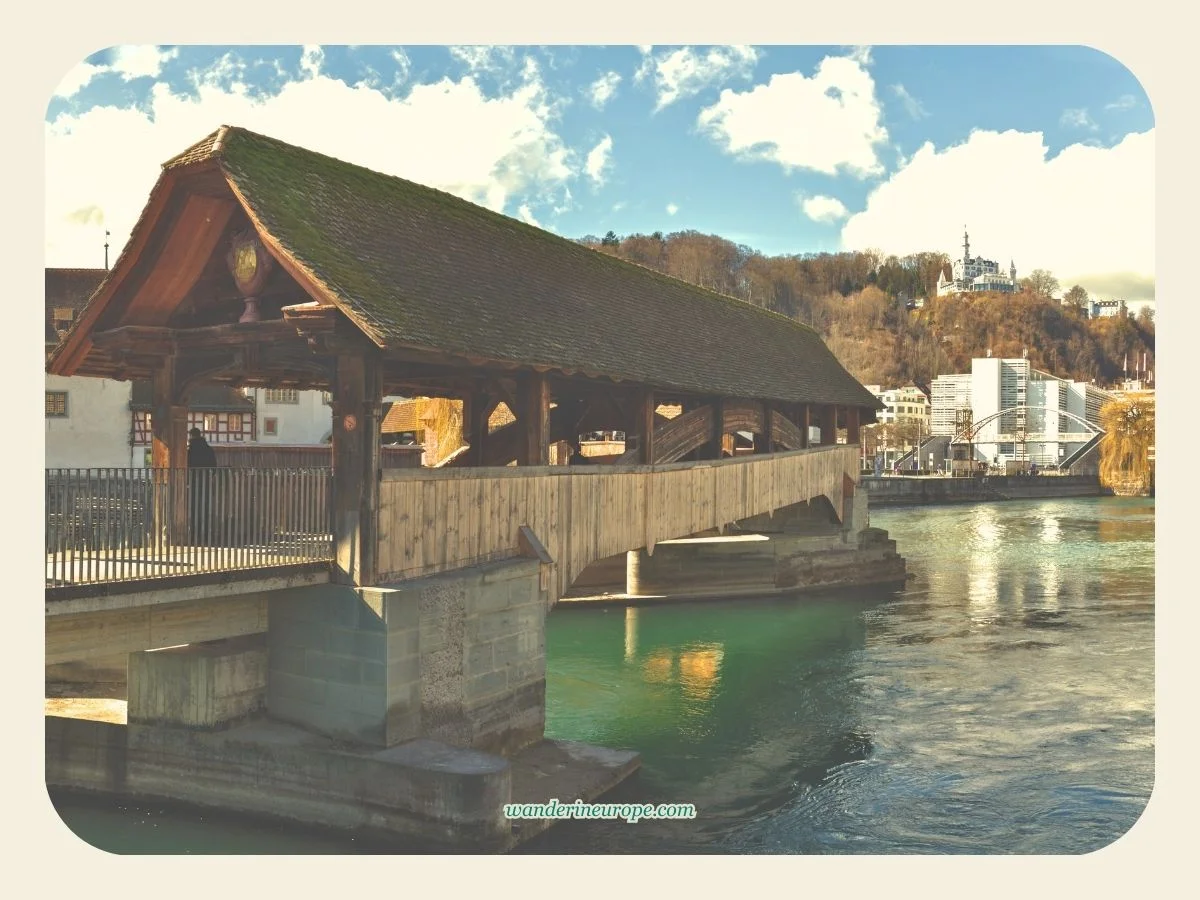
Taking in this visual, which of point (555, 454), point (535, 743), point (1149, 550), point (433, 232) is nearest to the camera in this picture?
point (535, 743)

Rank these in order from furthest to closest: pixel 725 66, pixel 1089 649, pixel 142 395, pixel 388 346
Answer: pixel 1089 649
pixel 142 395
pixel 725 66
pixel 388 346

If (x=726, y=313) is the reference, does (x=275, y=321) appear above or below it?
below

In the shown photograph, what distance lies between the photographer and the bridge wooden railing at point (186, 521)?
8.37 metres

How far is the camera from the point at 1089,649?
63.0 feet

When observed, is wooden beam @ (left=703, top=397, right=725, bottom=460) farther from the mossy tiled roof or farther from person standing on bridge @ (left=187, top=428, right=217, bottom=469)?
person standing on bridge @ (left=187, top=428, right=217, bottom=469)

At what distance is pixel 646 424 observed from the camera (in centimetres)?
1462

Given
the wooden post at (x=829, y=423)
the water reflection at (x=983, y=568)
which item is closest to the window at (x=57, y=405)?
the wooden post at (x=829, y=423)

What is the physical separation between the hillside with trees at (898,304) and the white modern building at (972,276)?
0.27 metres

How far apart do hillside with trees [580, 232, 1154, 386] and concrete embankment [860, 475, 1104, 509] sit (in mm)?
31026

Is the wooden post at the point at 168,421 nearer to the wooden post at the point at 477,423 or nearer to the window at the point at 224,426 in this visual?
the wooden post at the point at 477,423

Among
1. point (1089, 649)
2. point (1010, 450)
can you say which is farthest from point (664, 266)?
point (1010, 450)

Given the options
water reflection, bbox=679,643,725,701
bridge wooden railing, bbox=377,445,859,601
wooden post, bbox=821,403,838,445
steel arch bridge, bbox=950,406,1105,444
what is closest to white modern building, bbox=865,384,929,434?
steel arch bridge, bbox=950,406,1105,444

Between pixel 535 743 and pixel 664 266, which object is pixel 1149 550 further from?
pixel 535 743

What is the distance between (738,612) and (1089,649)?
7477 mm
